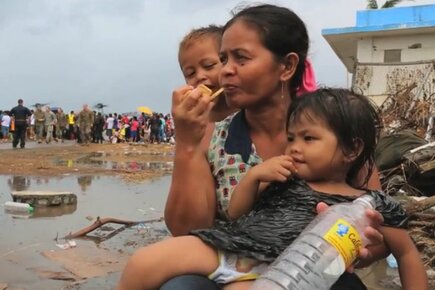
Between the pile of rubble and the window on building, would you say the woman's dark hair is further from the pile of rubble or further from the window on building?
the window on building

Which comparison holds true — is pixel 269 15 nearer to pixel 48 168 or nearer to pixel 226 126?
pixel 226 126

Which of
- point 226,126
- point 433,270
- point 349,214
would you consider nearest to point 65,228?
point 433,270

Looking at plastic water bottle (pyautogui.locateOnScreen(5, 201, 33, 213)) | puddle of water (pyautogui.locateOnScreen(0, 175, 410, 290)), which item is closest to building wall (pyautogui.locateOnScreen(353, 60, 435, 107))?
puddle of water (pyautogui.locateOnScreen(0, 175, 410, 290))

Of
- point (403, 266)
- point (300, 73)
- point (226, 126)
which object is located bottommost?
point (403, 266)

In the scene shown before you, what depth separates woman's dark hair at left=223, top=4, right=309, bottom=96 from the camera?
86.2 inches

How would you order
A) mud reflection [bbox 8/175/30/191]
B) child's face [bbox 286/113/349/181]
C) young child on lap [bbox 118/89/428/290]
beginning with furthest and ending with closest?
mud reflection [bbox 8/175/30/191] < child's face [bbox 286/113/349/181] < young child on lap [bbox 118/89/428/290]

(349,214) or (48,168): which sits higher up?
(349,214)

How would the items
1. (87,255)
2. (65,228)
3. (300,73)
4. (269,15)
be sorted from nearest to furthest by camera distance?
(269,15) < (300,73) < (87,255) < (65,228)

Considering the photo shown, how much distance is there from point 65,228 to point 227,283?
5.68 m

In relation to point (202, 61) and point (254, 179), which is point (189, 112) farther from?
point (202, 61)

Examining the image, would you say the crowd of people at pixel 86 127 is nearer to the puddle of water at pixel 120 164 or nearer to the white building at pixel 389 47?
the puddle of water at pixel 120 164

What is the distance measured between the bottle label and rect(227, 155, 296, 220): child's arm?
0.91 feet

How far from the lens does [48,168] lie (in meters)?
14.5

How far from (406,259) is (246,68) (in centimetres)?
90
